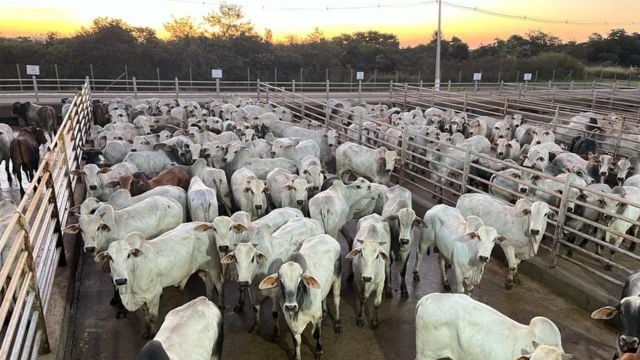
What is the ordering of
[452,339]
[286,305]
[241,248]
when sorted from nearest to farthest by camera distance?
[452,339]
[286,305]
[241,248]

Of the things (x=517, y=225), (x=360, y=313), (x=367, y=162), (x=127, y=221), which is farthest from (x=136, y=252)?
(x=367, y=162)

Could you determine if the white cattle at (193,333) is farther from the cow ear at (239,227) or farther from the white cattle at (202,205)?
the white cattle at (202,205)

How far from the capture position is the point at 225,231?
579 cm

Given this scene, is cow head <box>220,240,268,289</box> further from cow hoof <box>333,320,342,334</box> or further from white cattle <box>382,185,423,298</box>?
white cattle <box>382,185,423,298</box>

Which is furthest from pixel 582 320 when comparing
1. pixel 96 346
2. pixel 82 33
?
pixel 82 33

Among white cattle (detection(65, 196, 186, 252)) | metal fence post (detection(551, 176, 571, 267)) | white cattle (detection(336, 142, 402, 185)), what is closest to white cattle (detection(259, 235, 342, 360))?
white cattle (detection(65, 196, 186, 252))

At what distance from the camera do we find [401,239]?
6262 millimetres

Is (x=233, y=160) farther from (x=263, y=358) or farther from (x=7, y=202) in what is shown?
(x=263, y=358)

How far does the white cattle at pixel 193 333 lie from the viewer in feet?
12.5

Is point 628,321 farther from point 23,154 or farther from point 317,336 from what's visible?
point 23,154

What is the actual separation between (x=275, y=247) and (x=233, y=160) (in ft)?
14.6

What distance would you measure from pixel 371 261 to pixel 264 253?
1.36 metres

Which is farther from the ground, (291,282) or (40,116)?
(40,116)

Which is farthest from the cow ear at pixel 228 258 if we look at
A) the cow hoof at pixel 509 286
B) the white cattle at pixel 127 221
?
the cow hoof at pixel 509 286
